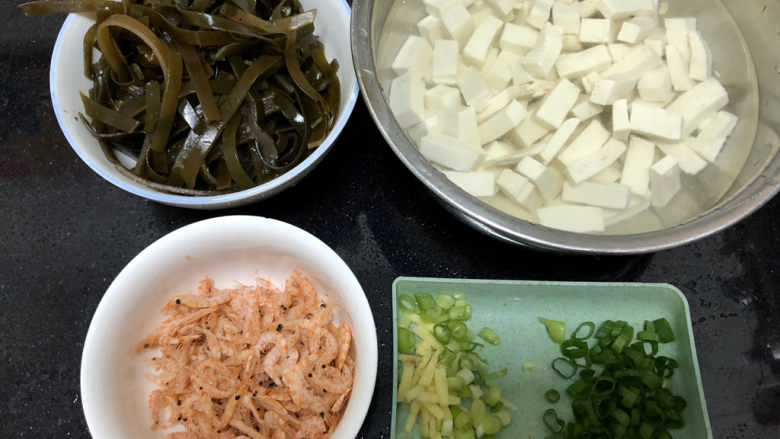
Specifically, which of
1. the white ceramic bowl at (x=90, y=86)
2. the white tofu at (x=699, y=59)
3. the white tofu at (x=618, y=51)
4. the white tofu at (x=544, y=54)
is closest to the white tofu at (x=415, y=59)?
the white ceramic bowl at (x=90, y=86)

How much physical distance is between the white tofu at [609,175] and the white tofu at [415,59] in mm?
473

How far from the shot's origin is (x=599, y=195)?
1.22m

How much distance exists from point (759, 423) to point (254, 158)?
1.42m

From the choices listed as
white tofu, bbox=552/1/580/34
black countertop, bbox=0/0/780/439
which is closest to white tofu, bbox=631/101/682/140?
white tofu, bbox=552/1/580/34

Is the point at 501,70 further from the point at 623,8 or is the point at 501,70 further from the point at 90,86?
the point at 90,86

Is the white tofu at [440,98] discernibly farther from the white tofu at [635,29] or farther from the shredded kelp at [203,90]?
the white tofu at [635,29]

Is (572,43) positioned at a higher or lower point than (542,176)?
higher

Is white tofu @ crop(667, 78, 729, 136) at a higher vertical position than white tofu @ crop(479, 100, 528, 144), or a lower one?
higher

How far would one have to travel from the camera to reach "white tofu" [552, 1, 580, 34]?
1339 millimetres

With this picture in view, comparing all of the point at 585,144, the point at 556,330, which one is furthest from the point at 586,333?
the point at 585,144

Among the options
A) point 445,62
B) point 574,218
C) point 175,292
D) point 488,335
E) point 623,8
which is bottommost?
point 488,335

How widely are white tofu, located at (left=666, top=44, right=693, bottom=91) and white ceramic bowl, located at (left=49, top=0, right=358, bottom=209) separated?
0.78 metres

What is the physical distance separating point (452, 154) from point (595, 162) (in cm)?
34

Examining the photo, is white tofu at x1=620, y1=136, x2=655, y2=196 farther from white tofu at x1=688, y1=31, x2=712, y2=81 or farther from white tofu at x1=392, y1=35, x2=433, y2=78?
white tofu at x1=392, y1=35, x2=433, y2=78
